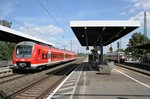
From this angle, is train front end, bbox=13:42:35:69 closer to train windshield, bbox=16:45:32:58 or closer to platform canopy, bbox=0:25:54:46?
train windshield, bbox=16:45:32:58

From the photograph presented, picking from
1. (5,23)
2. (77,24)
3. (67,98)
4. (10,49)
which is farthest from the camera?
(5,23)

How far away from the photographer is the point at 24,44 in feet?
85.1

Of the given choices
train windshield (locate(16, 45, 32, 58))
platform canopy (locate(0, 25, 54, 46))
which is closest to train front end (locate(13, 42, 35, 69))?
train windshield (locate(16, 45, 32, 58))

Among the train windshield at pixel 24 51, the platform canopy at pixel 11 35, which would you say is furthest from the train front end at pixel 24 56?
the platform canopy at pixel 11 35

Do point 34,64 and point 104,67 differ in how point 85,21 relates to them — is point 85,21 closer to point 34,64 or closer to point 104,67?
point 104,67

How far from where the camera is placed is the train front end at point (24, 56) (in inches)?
989

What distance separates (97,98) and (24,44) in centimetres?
1566

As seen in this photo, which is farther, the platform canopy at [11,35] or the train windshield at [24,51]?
the train windshield at [24,51]

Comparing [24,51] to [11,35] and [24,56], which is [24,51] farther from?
[11,35]

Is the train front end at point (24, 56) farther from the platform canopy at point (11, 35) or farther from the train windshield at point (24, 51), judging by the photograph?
the platform canopy at point (11, 35)

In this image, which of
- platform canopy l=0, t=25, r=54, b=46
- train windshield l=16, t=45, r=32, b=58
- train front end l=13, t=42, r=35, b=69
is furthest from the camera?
train windshield l=16, t=45, r=32, b=58

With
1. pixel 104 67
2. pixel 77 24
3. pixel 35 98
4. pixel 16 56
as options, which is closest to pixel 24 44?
pixel 16 56

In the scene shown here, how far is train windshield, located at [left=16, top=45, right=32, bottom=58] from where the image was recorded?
25.3 meters

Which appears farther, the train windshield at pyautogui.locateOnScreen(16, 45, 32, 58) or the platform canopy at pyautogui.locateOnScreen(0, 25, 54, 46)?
the train windshield at pyautogui.locateOnScreen(16, 45, 32, 58)
